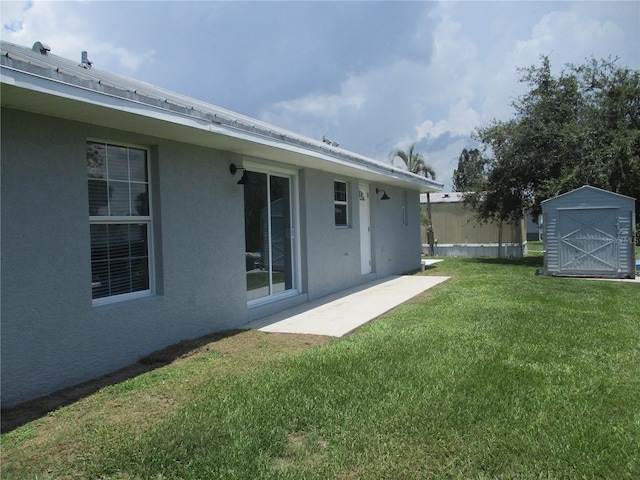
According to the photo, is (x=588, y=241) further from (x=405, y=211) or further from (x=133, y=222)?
(x=133, y=222)

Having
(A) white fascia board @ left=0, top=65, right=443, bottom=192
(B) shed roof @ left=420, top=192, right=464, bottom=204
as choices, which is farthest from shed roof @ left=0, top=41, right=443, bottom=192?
(B) shed roof @ left=420, top=192, right=464, bottom=204

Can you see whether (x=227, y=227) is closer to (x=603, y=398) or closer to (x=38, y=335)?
(x=38, y=335)

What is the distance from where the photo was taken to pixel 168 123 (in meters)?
5.21

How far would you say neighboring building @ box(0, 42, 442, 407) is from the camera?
14.0ft

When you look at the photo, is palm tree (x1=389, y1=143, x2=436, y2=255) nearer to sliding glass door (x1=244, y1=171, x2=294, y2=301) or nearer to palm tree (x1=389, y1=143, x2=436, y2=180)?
palm tree (x1=389, y1=143, x2=436, y2=180)

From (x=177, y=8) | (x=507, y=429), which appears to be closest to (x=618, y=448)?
(x=507, y=429)

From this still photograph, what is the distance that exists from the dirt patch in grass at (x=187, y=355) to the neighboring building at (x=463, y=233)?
17.6 metres

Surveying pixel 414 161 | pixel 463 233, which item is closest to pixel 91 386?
pixel 463 233

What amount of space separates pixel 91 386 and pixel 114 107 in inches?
107

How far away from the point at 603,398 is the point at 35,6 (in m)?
7.54

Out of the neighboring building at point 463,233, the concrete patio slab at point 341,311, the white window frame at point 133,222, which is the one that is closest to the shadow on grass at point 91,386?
the white window frame at point 133,222

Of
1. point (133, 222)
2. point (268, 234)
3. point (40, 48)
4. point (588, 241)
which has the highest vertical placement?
point (40, 48)

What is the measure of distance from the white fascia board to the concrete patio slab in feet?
8.79

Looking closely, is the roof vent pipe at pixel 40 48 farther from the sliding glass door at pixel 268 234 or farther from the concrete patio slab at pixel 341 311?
the concrete patio slab at pixel 341 311
